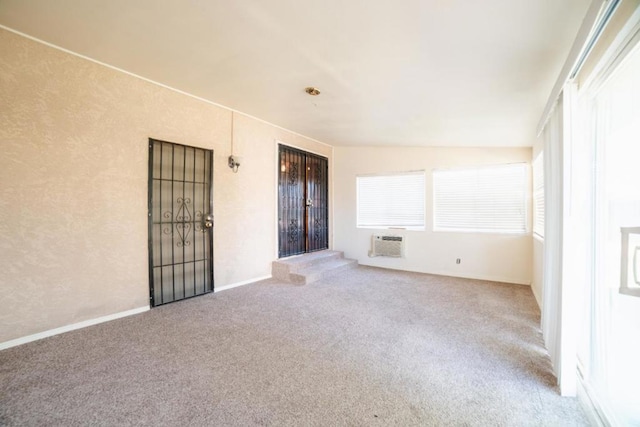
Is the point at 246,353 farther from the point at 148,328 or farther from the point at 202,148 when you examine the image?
the point at 202,148

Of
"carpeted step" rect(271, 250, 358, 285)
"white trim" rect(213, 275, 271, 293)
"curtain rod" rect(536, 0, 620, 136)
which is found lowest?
"white trim" rect(213, 275, 271, 293)

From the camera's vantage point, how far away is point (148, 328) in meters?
2.63

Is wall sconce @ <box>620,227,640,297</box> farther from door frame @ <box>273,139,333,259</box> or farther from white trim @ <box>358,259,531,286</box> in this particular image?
door frame @ <box>273,139,333,259</box>

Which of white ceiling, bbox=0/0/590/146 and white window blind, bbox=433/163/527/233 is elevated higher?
white ceiling, bbox=0/0/590/146

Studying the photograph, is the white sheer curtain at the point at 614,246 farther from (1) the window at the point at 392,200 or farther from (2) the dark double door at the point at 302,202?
(2) the dark double door at the point at 302,202

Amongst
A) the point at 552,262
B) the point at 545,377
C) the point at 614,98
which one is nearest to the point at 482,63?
the point at 614,98

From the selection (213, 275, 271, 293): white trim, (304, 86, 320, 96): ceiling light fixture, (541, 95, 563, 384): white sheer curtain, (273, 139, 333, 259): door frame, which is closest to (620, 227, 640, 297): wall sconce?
(541, 95, 563, 384): white sheer curtain

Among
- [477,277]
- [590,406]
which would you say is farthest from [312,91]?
[477,277]

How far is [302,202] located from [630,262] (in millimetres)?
4582

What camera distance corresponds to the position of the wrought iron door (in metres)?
3.18

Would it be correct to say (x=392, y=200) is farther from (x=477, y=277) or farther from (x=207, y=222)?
(x=207, y=222)

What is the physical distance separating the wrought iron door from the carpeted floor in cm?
34

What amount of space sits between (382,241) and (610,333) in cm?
399

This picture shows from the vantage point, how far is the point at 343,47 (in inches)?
85.9
